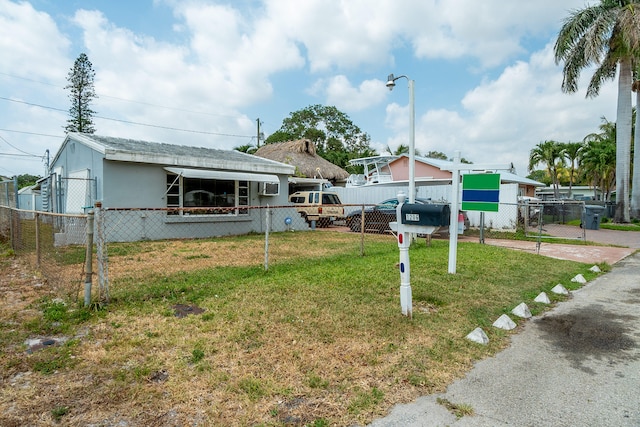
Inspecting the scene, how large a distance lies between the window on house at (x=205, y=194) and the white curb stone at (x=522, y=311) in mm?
8732

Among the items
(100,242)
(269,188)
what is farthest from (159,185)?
(100,242)

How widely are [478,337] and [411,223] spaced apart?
144 centimetres

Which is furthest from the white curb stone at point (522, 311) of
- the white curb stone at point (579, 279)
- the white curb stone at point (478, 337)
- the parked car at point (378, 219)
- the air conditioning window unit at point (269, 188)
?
the air conditioning window unit at point (269, 188)

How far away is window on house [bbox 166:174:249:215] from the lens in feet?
40.6

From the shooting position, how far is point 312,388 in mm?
2908

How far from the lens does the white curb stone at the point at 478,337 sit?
3.88 meters

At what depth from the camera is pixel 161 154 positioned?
1174 centimetres

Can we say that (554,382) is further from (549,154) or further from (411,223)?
(549,154)

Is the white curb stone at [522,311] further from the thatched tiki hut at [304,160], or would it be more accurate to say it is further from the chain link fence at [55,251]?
the thatched tiki hut at [304,160]

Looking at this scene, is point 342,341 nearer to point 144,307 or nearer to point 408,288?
point 408,288

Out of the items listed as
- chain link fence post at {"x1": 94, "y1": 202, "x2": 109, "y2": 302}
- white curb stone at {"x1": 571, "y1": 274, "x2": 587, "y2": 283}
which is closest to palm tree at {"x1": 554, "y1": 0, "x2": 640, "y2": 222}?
white curb stone at {"x1": 571, "y1": 274, "x2": 587, "y2": 283}

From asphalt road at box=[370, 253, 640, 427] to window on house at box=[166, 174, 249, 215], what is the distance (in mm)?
9389

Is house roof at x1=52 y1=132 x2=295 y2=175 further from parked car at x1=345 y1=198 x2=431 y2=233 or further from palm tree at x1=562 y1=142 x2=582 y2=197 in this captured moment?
palm tree at x1=562 y1=142 x2=582 y2=197

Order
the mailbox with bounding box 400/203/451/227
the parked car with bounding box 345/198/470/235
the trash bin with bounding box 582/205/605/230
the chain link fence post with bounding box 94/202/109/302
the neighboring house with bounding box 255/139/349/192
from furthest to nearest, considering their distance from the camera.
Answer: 1. the neighboring house with bounding box 255/139/349/192
2. the trash bin with bounding box 582/205/605/230
3. the parked car with bounding box 345/198/470/235
4. the chain link fence post with bounding box 94/202/109/302
5. the mailbox with bounding box 400/203/451/227
